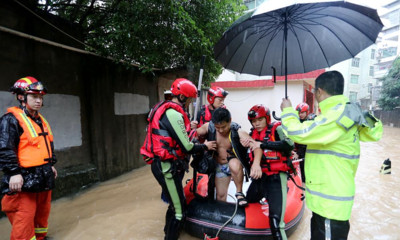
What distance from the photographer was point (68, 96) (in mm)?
4969

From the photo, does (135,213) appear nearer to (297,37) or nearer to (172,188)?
(172,188)

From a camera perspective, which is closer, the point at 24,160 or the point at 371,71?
the point at 24,160

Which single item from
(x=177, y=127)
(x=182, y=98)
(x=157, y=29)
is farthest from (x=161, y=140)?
(x=157, y=29)

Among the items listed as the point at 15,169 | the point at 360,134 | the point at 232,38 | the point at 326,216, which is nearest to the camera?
the point at 326,216

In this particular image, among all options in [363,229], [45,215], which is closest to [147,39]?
[45,215]

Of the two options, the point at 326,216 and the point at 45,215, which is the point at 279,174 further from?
the point at 45,215

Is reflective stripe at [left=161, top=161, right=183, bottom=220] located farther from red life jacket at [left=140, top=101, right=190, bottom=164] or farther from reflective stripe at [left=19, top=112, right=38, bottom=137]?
reflective stripe at [left=19, top=112, right=38, bottom=137]

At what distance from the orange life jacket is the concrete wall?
161 cm

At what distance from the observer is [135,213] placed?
4223mm

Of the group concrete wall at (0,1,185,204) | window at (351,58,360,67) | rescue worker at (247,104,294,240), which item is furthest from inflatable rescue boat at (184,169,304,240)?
window at (351,58,360,67)

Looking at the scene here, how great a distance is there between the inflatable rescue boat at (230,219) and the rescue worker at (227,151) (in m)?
0.17

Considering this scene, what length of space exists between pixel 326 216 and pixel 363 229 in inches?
102

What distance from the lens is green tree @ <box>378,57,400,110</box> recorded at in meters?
22.9

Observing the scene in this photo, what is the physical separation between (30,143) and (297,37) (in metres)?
3.60
